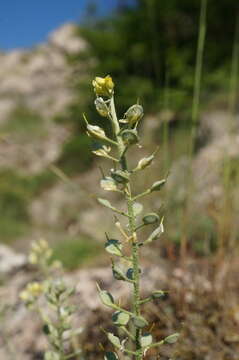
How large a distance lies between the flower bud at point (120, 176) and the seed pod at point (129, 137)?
5cm

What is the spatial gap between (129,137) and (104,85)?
0.10m

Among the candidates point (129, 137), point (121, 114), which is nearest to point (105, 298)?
point (129, 137)

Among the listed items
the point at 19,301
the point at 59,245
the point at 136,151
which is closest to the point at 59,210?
the point at 136,151

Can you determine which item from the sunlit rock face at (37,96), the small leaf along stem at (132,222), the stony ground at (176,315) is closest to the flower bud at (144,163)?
the small leaf along stem at (132,222)

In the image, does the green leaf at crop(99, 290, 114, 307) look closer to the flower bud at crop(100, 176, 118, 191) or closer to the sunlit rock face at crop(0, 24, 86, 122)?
the flower bud at crop(100, 176, 118, 191)

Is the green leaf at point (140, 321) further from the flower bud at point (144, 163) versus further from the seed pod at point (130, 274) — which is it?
the flower bud at point (144, 163)

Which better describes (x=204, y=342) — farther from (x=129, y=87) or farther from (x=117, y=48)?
(x=117, y=48)

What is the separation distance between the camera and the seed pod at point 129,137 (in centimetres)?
67

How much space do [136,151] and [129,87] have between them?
1300 millimetres

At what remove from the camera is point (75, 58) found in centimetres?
942

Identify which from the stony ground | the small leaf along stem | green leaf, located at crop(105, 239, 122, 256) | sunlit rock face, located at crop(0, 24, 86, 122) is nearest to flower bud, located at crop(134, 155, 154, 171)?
the small leaf along stem

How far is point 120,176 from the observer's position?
68 cm

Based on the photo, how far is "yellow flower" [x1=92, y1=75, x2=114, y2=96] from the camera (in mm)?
696

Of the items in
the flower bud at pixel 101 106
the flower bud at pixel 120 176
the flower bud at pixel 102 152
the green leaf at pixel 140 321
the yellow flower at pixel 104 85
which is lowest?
the green leaf at pixel 140 321
